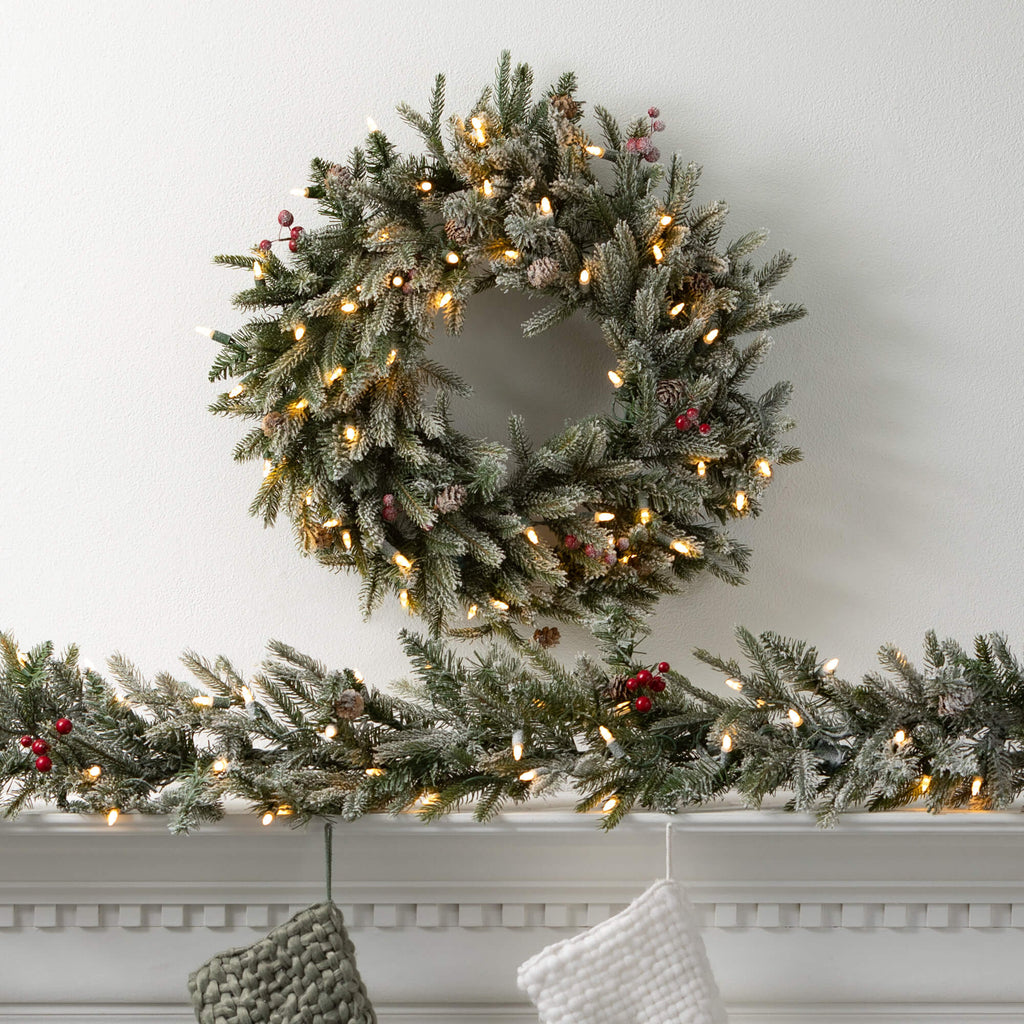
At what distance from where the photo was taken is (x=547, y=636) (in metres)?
1.14

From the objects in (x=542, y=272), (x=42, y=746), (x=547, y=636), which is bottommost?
(x=42, y=746)

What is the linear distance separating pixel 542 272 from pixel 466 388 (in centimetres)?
17

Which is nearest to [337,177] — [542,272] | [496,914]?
[542,272]

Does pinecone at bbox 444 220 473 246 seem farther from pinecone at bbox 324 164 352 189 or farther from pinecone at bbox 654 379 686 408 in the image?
pinecone at bbox 654 379 686 408

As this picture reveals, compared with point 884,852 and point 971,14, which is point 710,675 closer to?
point 884,852

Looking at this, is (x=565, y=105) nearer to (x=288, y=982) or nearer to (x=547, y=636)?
(x=547, y=636)

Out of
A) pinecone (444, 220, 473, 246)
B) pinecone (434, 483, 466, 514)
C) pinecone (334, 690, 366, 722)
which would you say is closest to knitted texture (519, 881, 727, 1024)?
pinecone (334, 690, 366, 722)

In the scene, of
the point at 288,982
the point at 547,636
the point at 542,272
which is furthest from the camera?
the point at 547,636

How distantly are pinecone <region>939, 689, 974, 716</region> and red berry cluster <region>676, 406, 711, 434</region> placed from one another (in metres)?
0.37

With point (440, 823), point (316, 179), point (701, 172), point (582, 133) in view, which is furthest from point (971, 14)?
point (440, 823)

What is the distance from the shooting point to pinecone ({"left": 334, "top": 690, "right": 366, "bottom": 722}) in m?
0.96

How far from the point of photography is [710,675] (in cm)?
117

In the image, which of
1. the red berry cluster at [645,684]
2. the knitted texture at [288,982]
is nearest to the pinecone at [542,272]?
the red berry cluster at [645,684]

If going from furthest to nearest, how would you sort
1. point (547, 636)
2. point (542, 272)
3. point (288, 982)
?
point (547, 636), point (542, 272), point (288, 982)
